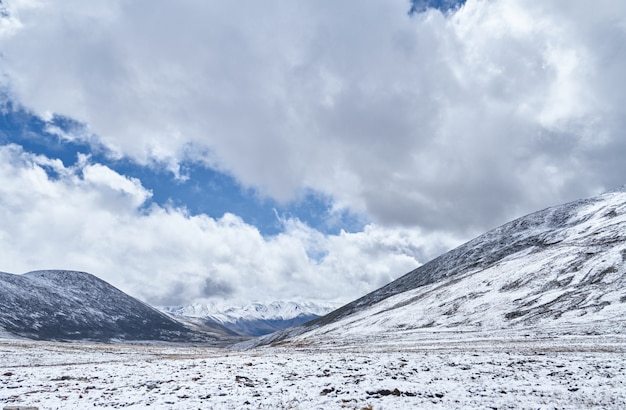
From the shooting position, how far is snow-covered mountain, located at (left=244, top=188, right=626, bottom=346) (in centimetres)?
5997

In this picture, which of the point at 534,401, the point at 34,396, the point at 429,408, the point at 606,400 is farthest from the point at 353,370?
the point at 34,396

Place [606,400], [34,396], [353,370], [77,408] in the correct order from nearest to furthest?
[606,400]
[77,408]
[34,396]
[353,370]

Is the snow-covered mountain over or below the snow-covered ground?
over

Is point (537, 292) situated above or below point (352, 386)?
above

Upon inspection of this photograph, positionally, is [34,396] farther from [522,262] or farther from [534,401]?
[522,262]

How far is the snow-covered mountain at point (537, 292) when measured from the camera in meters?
60.0

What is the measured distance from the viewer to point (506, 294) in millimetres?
82250

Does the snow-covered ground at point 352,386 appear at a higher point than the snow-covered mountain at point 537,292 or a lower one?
lower

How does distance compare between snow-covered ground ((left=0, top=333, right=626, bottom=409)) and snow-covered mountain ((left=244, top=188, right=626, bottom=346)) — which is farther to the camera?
snow-covered mountain ((left=244, top=188, right=626, bottom=346))

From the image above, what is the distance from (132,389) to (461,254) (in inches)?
6663

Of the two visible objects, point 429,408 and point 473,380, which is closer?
point 429,408

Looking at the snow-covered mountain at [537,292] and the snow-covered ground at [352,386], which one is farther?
the snow-covered mountain at [537,292]

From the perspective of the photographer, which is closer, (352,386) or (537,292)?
(352,386)

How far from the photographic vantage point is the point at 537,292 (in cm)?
7744
